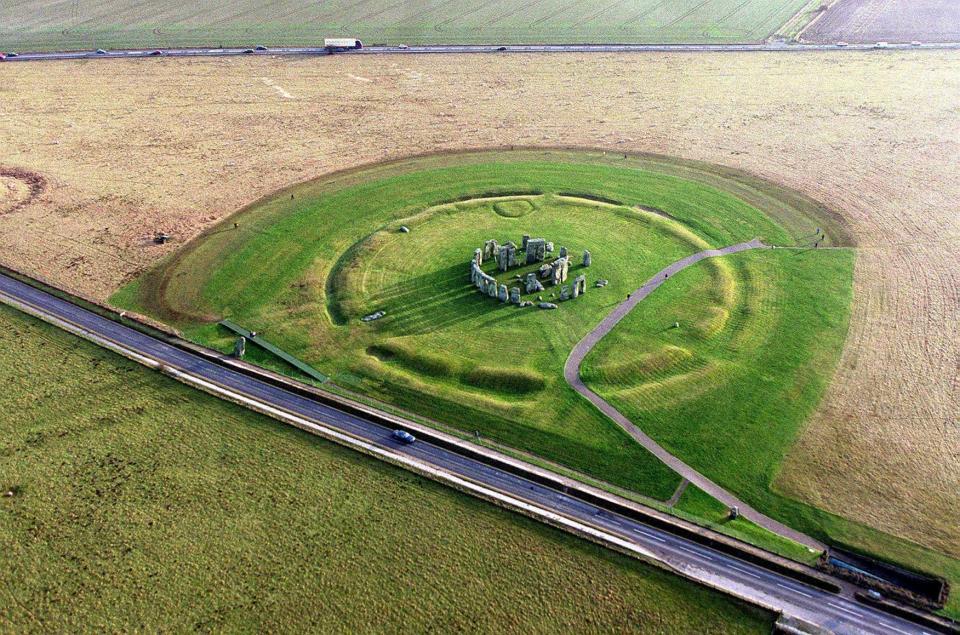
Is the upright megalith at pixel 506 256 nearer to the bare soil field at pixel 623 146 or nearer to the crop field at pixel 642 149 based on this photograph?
the crop field at pixel 642 149

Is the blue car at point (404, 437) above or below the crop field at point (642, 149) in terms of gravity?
below

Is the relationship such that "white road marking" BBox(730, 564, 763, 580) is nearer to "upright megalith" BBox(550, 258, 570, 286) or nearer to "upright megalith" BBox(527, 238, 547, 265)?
"upright megalith" BBox(550, 258, 570, 286)

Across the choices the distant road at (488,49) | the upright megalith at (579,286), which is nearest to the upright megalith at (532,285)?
the upright megalith at (579,286)

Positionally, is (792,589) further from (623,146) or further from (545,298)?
(623,146)

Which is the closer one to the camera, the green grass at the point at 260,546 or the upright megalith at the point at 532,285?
the green grass at the point at 260,546

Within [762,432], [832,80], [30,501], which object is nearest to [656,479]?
[762,432]

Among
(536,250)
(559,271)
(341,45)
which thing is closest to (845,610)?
(559,271)
